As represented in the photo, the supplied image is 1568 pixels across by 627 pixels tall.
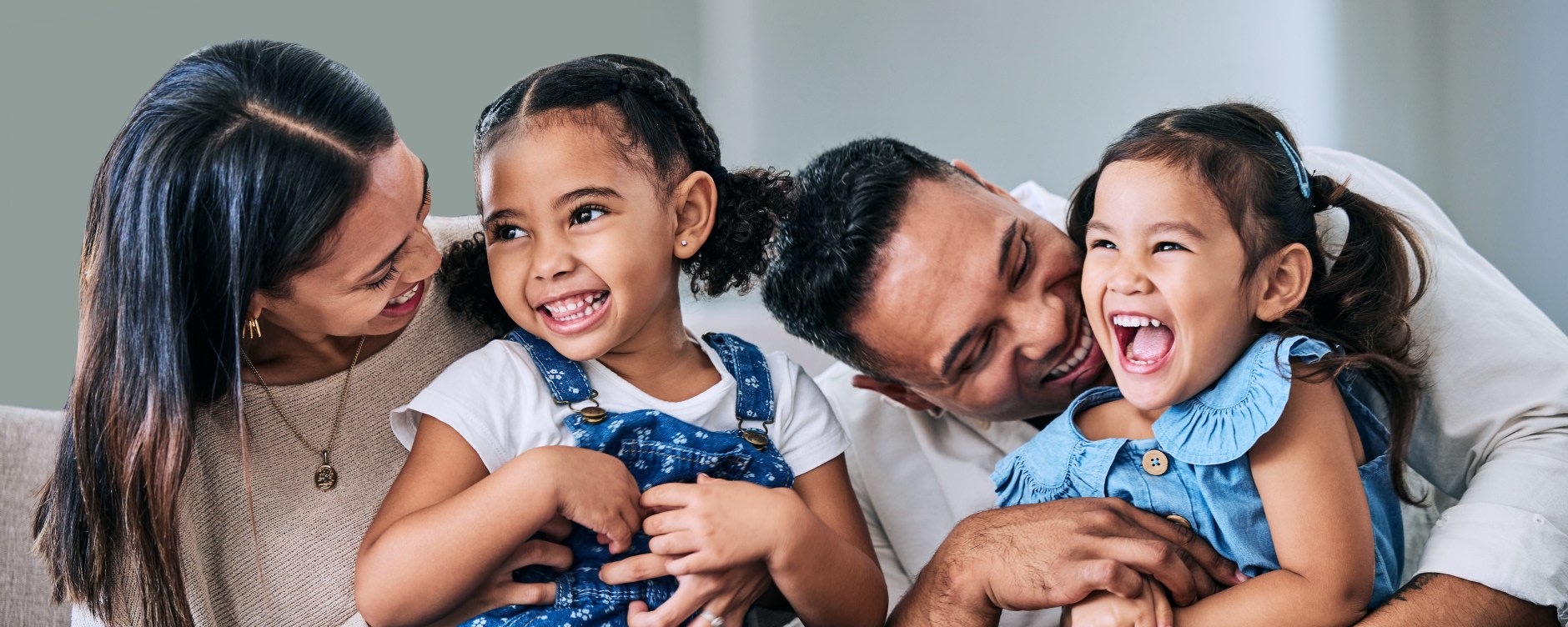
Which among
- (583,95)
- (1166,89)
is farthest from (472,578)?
(1166,89)

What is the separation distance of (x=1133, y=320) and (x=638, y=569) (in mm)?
662

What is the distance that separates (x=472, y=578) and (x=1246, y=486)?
0.91 m

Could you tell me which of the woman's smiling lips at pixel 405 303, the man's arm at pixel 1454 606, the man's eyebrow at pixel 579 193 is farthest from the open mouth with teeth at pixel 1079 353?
the woman's smiling lips at pixel 405 303

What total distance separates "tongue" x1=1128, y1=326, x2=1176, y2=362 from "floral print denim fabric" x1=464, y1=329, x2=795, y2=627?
47 cm

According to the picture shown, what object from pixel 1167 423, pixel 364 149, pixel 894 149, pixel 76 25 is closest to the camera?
pixel 364 149

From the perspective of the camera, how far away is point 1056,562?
1440 millimetres

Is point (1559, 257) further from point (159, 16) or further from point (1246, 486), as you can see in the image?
point (159, 16)

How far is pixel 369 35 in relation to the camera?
3275 millimetres

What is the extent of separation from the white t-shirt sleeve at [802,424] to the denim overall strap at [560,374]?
0.89 ft

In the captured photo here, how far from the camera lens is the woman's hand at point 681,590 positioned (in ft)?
4.57

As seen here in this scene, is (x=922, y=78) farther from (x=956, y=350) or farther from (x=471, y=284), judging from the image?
(x=471, y=284)

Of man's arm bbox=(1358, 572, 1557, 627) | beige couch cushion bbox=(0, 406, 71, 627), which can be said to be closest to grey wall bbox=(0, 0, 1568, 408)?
beige couch cushion bbox=(0, 406, 71, 627)

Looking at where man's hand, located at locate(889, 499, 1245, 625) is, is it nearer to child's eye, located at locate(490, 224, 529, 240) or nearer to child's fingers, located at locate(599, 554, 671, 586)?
child's fingers, located at locate(599, 554, 671, 586)

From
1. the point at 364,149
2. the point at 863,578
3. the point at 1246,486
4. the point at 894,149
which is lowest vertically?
the point at 863,578
